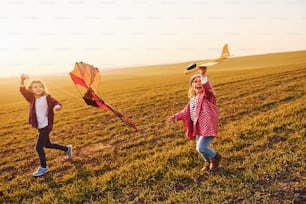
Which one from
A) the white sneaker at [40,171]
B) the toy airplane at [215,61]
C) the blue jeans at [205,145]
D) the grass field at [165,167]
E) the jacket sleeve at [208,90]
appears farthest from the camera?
the white sneaker at [40,171]

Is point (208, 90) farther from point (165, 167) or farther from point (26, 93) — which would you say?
point (26, 93)

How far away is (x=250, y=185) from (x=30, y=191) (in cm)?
420

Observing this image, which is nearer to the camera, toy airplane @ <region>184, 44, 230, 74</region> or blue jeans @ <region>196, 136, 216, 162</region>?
toy airplane @ <region>184, 44, 230, 74</region>

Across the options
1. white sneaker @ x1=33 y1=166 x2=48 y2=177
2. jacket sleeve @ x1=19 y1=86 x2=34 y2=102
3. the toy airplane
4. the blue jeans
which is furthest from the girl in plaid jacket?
jacket sleeve @ x1=19 y1=86 x2=34 y2=102

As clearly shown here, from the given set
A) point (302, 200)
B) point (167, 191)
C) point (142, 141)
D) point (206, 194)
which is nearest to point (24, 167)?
point (142, 141)

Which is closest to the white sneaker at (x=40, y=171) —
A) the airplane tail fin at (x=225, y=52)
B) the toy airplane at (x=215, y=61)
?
the toy airplane at (x=215, y=61)

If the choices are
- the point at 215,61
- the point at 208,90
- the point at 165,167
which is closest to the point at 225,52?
the point at 215,61

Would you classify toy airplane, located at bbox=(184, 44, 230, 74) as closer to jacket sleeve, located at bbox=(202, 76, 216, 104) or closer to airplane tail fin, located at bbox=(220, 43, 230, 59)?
airplane tail fin, located at bbox=(220, 43, 230, 59)

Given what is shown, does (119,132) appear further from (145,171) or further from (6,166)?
(145,171)

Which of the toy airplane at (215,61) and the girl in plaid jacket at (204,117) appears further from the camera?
the girl in plaid jacket at (204,117)

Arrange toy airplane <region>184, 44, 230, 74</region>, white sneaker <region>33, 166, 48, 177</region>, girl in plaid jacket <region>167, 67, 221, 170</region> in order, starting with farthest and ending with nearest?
white sneaker <region>33, 166, 48, 177</region> → girl in plaid jacket <region>167, 67, 221, 170</region> → toy airplane <region>184, 44, 230, 74</region>

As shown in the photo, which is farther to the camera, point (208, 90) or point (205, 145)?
point (205, 145)

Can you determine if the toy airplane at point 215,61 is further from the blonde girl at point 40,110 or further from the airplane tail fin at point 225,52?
the blonde girl at point 40,110

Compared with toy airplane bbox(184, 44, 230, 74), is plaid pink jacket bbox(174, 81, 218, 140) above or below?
below
